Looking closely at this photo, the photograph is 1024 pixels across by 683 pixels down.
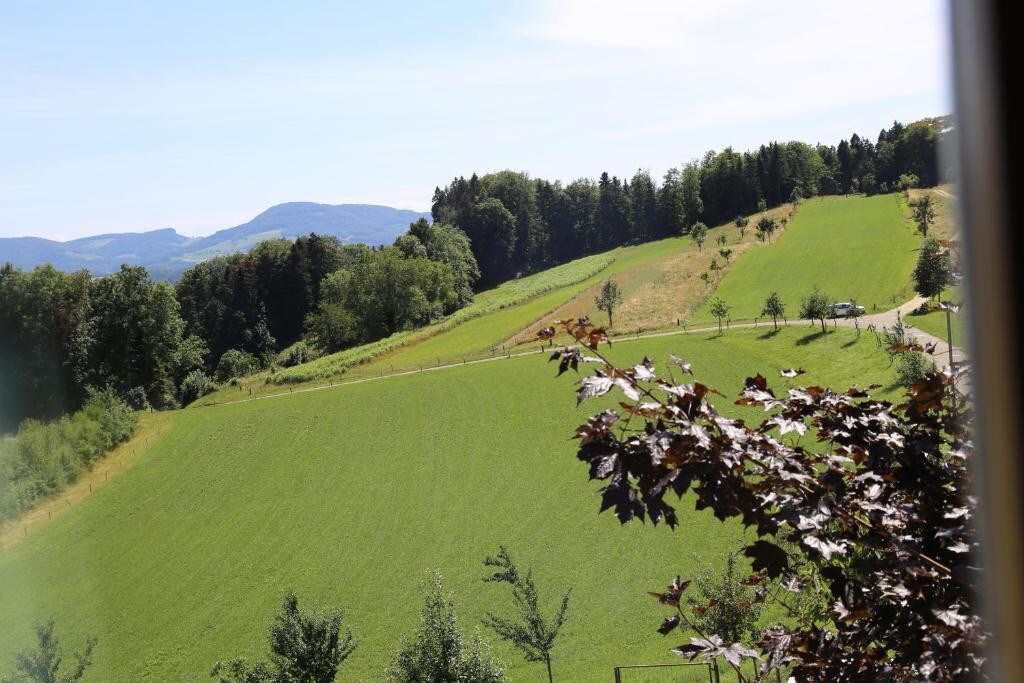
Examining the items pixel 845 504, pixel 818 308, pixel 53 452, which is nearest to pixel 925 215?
pixel 818 308

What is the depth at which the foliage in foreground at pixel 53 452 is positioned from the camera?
34906 mm

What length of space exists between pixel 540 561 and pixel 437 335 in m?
41.8

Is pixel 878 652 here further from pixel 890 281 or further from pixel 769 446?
pixel 890 281

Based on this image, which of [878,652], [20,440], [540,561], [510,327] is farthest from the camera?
[510,327]

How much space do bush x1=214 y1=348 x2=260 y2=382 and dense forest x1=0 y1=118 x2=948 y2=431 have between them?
Result: 0.65 feet

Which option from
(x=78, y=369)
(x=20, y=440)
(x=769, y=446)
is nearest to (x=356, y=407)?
(x=20, y=440)

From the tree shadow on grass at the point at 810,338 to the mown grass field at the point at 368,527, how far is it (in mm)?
147

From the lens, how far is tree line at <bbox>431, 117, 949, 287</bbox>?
360ft

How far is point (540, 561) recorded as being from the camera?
25.4 m

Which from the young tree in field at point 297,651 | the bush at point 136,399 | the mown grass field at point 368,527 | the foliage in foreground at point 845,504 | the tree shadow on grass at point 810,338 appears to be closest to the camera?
the foliage in foreground at point 845,504

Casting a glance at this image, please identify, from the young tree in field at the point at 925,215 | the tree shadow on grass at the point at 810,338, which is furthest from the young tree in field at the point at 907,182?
the tree shadow on grass at the point at 810,338

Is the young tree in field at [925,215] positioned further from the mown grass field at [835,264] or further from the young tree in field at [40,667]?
the young tree in field at [40,667]

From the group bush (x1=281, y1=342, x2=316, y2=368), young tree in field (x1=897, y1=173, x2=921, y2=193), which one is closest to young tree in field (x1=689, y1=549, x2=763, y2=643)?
bush (x1=281, y1=342, x2=316, y2=368)

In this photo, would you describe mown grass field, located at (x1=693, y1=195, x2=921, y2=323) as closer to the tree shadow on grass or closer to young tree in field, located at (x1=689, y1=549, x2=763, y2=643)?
the tree shadow on grass
